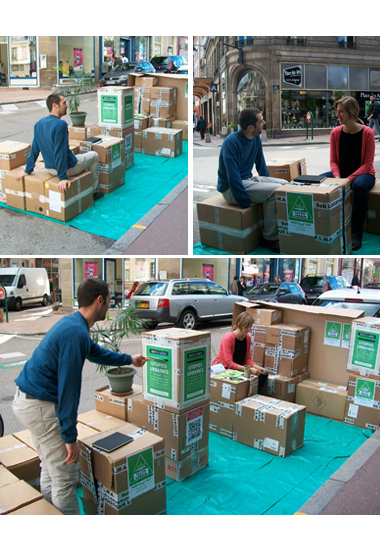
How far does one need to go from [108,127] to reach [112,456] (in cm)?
604

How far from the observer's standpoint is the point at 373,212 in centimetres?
466

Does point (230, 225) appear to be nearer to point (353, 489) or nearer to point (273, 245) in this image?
point (273, 245)

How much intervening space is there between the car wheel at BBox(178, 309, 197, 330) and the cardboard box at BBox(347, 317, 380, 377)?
234 inches

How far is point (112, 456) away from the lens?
253 cm

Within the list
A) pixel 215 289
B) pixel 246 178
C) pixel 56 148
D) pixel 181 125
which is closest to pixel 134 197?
pixel 56 148

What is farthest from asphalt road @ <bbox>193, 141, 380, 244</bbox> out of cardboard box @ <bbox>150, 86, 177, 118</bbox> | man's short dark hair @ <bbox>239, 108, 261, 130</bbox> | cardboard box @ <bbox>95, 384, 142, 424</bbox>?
cardboard box @ <bbox>95, 384, 142, 424</bbox>

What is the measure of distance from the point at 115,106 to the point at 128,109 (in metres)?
0.27

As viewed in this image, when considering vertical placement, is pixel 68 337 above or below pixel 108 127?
below

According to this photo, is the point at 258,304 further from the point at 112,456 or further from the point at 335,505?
the point at 112,456

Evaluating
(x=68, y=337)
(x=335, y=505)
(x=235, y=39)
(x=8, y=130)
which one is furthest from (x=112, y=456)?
(x=8, y=130)

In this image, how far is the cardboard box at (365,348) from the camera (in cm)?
428

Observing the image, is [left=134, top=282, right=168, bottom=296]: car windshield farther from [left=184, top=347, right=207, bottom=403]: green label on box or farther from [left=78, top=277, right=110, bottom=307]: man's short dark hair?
[left=78, top=277, right=110, bottom=307]: man's short dark hair

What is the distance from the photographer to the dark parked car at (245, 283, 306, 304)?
462 inches

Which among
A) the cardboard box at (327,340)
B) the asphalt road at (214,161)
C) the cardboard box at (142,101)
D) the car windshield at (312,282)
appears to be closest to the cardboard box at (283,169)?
the asphalt road at (214,161)
